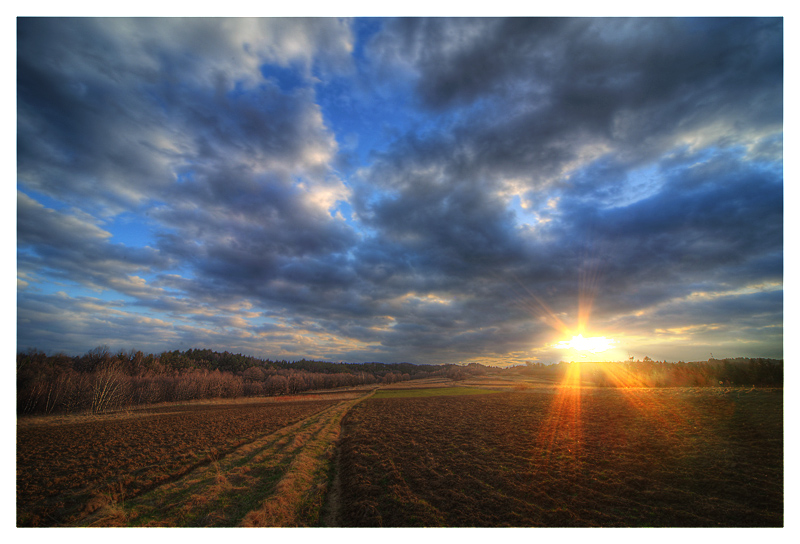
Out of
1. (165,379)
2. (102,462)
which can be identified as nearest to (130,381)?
(165,379)

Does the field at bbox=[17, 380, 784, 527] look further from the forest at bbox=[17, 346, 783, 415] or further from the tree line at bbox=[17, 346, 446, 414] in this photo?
the tree line at bbox=[17, 346, 446, 414]

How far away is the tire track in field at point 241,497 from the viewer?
36.4 ft

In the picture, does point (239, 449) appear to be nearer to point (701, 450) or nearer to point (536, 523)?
point (536, 523)

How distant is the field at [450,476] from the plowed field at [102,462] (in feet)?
0.39

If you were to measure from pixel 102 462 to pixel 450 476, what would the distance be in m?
23.4

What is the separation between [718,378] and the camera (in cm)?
3288

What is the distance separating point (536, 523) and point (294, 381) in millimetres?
121273

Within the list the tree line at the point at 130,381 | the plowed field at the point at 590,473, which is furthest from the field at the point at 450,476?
the tree line at the point at 130,381

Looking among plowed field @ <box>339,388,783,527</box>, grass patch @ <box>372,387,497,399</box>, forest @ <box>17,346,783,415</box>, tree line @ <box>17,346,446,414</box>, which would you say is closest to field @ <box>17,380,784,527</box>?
plowed field @ <box>339,388,783,527</box>

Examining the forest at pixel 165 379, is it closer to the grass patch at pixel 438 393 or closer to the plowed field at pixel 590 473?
the plowed field at pixel 590 473

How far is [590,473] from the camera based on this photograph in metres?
13.6

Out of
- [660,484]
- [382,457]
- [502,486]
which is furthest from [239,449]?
[660,484]

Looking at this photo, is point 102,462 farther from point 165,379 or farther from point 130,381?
point 165,379

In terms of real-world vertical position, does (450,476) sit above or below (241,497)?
above
